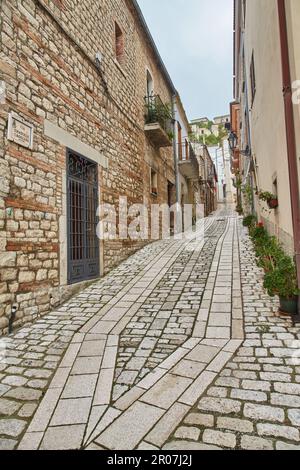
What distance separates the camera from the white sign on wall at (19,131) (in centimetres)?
389

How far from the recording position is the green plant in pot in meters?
3.56

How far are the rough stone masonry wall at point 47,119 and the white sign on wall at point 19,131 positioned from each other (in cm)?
9

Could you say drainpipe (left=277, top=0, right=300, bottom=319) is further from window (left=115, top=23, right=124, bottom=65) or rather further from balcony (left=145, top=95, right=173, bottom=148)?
balcony (left=145, top=95, right=173, bottom=148)

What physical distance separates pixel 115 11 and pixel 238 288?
831 centimetres

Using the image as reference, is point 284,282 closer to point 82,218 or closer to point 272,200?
point 272,200

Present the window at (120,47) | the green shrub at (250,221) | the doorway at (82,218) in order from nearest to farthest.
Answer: the doorway at (82,218) → the window at (120,47) → the green shrub at (250,221)

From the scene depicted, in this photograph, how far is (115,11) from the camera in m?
7.80

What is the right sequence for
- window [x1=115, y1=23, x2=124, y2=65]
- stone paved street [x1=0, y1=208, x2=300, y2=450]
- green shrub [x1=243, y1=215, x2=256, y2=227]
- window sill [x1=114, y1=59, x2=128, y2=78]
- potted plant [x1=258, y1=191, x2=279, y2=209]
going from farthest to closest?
green shrub [x1=243, y1=215, x2=256, y2=227] → window [x1=115, y1=23, x2=124, y2=65] → window sill [x1=114, y1=59, x2=128, y2=78] → potted plant [x1=258, y1=191, x2=279, y2=209] → stone paved street [x1=0, y1=208, x2=300, y2=450]

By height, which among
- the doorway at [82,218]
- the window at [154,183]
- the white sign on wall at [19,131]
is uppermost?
the window at [154,183]

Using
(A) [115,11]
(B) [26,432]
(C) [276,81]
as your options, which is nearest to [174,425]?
(B) [26,432]

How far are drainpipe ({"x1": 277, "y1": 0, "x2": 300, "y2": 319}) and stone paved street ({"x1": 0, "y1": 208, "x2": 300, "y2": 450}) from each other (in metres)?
1.23

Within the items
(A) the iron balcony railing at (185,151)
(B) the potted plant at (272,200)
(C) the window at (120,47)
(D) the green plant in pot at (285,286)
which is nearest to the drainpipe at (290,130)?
(D) the green plant in pot at (285,286)

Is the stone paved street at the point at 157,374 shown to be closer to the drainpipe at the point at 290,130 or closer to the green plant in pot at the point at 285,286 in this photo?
the green plant in pot at the point at 285,286

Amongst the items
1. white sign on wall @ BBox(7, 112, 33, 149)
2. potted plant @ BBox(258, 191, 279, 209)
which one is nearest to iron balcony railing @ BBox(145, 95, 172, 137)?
potted plant @ BBox(258, 191, 279, 209)
